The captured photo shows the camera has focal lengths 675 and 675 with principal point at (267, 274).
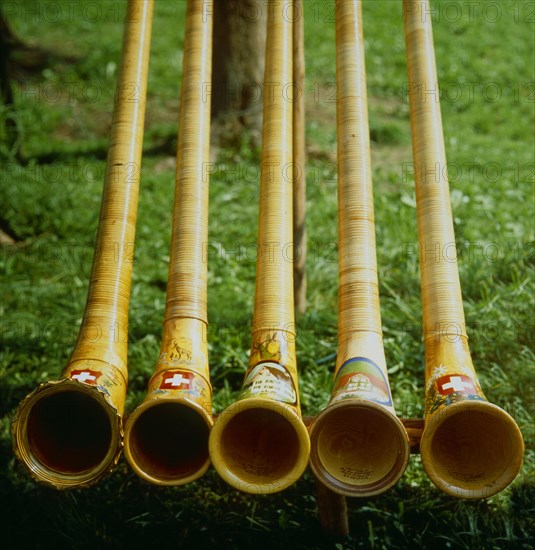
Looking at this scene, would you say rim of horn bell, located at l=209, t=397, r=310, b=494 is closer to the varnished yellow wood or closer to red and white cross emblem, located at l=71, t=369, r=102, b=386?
red and white cross emblem, located at l=71, t=369, r=102, b=386

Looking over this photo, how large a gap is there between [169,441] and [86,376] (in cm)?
35

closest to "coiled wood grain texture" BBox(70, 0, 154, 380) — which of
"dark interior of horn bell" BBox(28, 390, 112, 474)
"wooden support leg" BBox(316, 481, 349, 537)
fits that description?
"dark interior of horn bell" BBox(28, 390, 112, 474)

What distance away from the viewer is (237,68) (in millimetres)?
5070

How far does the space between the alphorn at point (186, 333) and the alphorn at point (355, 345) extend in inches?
16.1

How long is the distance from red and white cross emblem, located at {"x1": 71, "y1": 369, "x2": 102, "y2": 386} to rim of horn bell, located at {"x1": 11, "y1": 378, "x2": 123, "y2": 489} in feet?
0.14

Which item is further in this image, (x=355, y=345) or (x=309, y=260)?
(x=309, y=260)

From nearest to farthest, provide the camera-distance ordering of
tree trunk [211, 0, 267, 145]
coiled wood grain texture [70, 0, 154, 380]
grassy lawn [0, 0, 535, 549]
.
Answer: coiled wood grain texture [70, 0, 154, 380] < grassy lawn [0, 0, 535, 549] < tree trunk [211, 0, 267, 145]

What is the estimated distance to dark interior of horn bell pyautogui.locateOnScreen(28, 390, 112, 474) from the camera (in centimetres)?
212

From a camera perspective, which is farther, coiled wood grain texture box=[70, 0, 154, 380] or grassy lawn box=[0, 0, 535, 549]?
grassy lawn box=[0, 0, 535, 549]

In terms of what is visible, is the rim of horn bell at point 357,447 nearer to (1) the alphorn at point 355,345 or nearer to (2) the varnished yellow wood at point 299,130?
(1) the alphorn at point 355,345

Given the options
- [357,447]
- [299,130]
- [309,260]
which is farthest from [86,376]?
[309,260]

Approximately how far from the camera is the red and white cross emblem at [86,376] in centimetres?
211

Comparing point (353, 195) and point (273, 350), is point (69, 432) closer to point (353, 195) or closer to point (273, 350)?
point (273, 350)

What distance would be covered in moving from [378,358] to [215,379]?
135 centimetres
